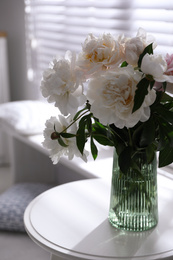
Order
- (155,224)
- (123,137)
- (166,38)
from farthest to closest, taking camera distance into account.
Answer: (166,38)
(155,224)
(123,137)

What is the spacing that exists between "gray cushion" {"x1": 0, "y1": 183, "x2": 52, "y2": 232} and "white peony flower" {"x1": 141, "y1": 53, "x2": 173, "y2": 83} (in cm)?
116

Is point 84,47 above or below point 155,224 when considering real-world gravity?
above

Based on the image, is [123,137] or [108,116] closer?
[108,116]

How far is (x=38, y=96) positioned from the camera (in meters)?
2.84

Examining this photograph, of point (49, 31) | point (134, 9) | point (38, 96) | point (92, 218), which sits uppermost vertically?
point (134, 9)

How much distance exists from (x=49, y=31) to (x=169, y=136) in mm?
1782

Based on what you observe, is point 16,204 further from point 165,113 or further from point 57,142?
point 165,113

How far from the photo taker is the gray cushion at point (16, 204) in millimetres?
1851

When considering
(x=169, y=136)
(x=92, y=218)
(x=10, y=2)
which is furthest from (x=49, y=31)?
(x=169, y=136)

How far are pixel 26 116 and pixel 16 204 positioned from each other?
54cm

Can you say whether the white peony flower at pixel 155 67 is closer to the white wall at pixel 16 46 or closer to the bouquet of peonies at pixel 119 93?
the bouquet of peonies at pixel 119 93

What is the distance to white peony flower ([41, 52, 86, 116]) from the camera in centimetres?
94

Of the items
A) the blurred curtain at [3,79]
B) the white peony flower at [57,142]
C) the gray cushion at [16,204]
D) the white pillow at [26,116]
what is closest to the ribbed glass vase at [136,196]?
the white peony flower at [57,142]

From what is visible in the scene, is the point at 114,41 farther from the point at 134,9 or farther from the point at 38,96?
the point at 38,96
